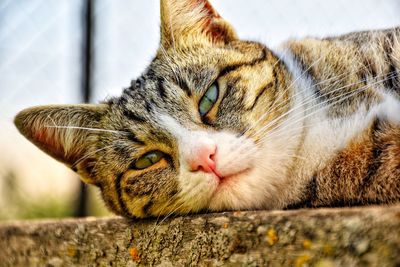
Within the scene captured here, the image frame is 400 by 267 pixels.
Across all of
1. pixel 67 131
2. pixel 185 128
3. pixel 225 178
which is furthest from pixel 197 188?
pixel 67 131

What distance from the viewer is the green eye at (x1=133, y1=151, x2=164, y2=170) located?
1.66m

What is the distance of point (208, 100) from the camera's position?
1675 mm

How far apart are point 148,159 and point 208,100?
0.30m

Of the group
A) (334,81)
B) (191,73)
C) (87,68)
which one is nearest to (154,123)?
(191,73)

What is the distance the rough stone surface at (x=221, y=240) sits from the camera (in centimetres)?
96

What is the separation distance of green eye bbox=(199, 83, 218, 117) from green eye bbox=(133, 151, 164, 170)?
0.70 feet

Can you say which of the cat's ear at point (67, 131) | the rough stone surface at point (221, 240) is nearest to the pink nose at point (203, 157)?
the rough stone surface at point (221, 240)

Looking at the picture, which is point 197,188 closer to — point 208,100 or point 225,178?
point 225,178

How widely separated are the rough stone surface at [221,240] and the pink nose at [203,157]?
0.15 m

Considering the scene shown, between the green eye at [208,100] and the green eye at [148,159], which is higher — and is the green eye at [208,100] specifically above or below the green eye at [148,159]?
above

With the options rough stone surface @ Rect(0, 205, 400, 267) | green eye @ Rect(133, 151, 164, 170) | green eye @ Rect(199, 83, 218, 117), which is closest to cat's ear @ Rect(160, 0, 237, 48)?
green eye @ Rect(199, 83, 218, 117)

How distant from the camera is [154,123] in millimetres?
1678

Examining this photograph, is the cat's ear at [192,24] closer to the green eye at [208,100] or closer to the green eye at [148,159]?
the green eye at [208,100]

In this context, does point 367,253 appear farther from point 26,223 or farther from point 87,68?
point 87,68
